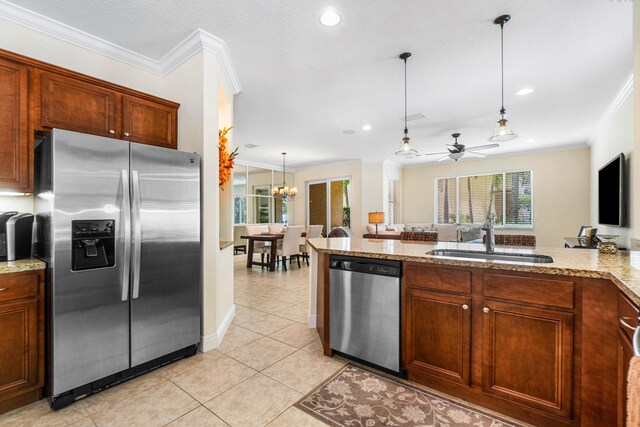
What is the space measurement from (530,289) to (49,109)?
327cm

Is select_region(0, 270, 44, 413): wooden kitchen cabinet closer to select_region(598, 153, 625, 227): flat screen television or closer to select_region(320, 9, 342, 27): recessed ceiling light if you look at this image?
select_region(320, 9, 342, 27): recessed ceiling light

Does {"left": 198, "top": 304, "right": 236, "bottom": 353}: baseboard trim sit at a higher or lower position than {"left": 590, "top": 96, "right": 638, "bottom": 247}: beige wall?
lower

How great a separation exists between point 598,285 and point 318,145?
5778 mm

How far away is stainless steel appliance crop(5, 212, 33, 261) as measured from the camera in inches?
76.7

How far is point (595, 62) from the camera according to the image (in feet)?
10.1

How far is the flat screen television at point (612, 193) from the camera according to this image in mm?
3836

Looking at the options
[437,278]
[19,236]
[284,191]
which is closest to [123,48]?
[19,236]

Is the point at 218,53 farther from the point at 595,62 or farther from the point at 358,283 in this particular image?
the point at 595,62

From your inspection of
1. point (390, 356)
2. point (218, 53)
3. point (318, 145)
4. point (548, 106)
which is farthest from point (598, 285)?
point (318, 145)

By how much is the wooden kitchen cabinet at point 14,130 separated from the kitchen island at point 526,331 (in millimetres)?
2474

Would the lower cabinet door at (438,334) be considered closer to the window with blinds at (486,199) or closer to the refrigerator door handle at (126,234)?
the refrigerator door handle at (126,234)

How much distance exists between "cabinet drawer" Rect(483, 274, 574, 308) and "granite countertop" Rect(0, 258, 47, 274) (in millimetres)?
2704

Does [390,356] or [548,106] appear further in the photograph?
[548,106]

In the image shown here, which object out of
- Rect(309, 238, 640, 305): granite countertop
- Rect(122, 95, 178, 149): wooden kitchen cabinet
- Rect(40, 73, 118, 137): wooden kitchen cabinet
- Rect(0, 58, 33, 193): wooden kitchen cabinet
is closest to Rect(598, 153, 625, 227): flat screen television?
Rect(309, 238, 640, 305): granite countertop
